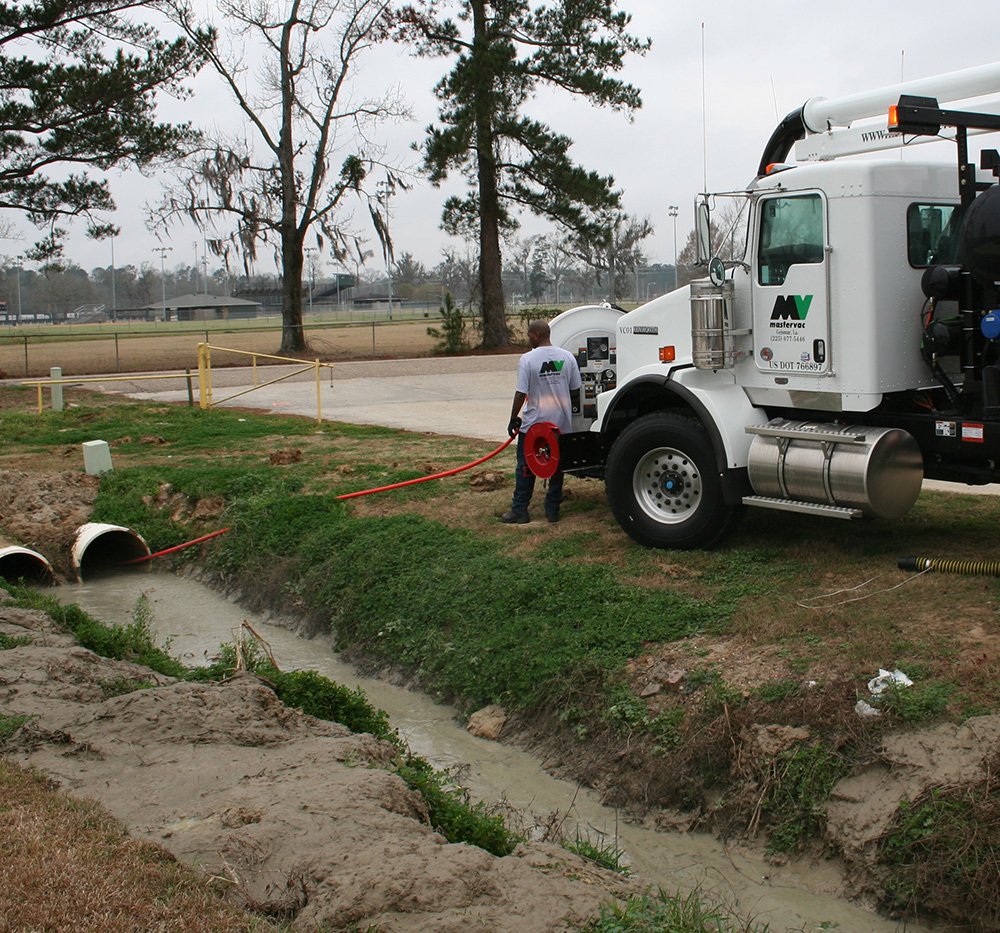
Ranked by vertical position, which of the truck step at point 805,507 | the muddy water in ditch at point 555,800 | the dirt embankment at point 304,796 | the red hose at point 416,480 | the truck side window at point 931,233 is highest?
the truck side window at point 931,233

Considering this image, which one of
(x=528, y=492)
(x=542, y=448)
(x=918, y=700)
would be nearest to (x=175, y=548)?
(x=528, y=492)

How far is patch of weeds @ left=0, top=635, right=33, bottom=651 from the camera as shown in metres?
7.70

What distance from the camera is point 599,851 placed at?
5.81m

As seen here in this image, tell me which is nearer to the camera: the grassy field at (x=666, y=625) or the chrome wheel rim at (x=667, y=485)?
the grassy field at (x=666, y=625)

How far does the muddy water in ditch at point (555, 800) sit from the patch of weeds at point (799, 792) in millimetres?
156

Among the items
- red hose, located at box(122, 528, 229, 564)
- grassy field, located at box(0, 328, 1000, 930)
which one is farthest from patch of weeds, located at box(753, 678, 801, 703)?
red hose, located at box(122, 528, 229, 564)

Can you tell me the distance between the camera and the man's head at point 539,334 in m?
10.2

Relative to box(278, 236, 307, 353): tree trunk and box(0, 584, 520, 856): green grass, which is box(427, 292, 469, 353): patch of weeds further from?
box(0, 584, 520, 856): green grass

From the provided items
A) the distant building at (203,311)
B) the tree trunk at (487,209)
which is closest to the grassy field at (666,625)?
the tree trunk at (487,209)

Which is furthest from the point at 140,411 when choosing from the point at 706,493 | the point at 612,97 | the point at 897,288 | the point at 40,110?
the point at 612,97

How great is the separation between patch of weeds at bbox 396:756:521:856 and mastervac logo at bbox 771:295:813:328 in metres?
→ 4.28

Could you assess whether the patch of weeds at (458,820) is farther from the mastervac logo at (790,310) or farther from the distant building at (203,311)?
the distant building at (203,311)

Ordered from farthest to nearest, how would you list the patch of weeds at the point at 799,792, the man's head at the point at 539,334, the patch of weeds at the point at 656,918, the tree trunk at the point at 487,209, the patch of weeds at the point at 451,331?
the patch of weeds at the point at 451,331, the tree trunk at the point at 487,209, the man's head at the point at 539,334, the patch of weeds at the point at 799,792, the patch of weeds at the point at 656,918

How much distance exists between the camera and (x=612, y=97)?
119 ft
